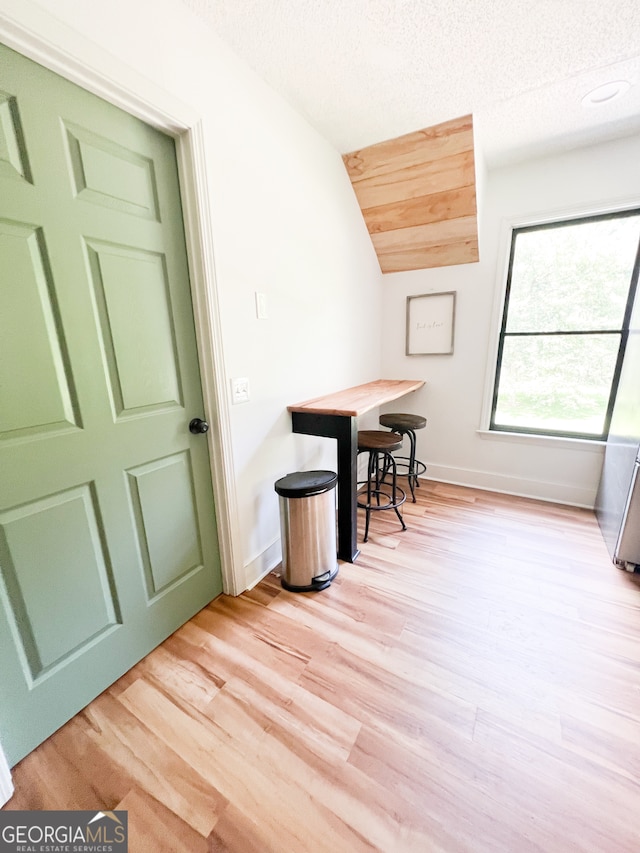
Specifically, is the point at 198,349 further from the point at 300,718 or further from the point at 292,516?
the point at 300,718

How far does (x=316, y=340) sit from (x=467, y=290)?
4.93ft

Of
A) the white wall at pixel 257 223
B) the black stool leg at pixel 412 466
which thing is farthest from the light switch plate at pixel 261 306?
the black stool leg at pixel 412 466

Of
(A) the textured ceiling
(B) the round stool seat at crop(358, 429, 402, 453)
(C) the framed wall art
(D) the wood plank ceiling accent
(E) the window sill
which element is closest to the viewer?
(A) the textured ceiling

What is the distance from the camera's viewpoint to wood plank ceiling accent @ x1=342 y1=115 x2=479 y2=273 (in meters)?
2.09

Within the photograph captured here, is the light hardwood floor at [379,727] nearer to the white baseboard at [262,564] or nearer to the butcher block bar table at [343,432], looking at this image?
the white baseboard at [262,564]

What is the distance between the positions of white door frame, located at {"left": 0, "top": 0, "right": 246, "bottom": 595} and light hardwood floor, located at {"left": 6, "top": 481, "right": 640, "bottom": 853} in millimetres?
531

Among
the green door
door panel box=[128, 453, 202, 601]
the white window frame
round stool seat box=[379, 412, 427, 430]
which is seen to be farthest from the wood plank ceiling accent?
door panel box=[128, 453, 202, 601]

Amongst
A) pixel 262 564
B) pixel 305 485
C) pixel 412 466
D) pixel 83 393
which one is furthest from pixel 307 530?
pixel 412 466

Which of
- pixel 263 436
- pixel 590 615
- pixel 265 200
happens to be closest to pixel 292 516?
Answer: pixel 263 436

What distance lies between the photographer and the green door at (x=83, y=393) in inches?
37.6

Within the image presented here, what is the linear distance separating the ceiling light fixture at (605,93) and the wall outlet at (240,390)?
7.96 ft

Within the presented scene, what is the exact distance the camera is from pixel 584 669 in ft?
4.34

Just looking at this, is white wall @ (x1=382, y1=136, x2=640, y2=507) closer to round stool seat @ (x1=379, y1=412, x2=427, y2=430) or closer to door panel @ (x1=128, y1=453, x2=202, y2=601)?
round stool seat @ (x1=379, y1=412, x2=427, y2=430)

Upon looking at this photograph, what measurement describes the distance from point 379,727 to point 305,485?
98 centimetres
